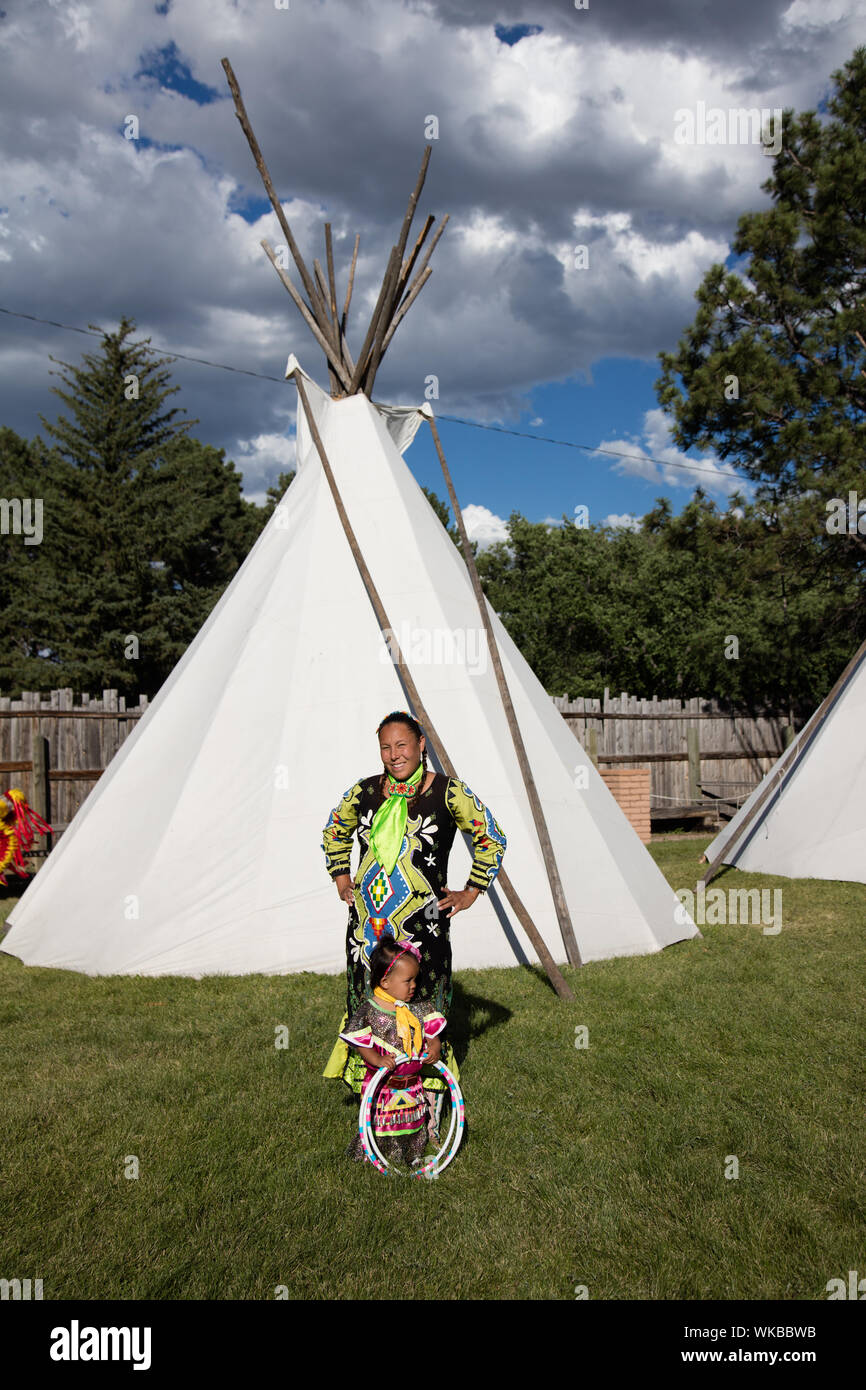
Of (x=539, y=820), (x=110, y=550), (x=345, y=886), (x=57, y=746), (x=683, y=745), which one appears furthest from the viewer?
(x=110, y=550)

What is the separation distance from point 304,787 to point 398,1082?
273 cm

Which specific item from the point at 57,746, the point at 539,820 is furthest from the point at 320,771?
the point at 57,746

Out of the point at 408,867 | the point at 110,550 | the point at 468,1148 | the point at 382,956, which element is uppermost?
the point at 110,550

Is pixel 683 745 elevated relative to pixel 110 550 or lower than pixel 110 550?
lower

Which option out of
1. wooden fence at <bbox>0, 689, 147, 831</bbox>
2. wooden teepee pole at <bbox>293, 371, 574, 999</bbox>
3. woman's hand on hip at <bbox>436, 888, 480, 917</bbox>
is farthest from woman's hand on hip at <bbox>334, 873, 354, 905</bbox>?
wooden fence at <bbox>0, 689, 147, 831</bbox>

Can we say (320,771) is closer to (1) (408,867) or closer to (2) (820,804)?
(1) (408,867)

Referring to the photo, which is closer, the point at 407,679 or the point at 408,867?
the point at 408,867

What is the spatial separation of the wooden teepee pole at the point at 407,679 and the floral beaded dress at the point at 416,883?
1075mm

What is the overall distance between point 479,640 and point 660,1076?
3.27 metres

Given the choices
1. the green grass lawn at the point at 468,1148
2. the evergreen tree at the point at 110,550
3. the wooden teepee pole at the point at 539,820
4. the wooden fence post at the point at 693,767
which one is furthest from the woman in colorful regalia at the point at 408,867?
the evergreen tree at the point at 110,550

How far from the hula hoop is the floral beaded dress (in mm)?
135

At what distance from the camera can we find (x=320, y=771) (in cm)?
574

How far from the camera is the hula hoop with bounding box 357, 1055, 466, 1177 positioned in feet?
10.0

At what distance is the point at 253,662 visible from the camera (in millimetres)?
6156
